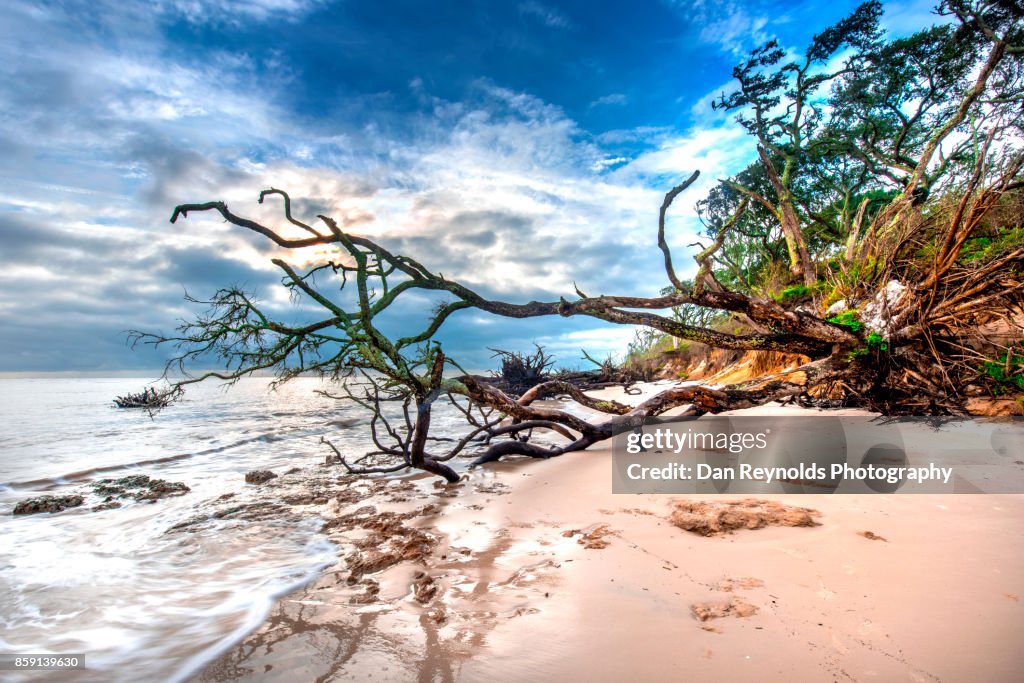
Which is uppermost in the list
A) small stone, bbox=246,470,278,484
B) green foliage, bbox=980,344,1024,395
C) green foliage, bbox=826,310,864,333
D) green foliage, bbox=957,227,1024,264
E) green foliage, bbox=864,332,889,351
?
green foliage, bbox=957,227,1024,264

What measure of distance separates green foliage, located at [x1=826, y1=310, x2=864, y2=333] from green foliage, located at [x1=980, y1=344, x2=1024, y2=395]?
1.34 meters

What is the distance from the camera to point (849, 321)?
6305mm

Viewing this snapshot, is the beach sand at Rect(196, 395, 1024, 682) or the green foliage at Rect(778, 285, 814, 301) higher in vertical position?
the green foliage at Rect(778, 285, 814, 301)

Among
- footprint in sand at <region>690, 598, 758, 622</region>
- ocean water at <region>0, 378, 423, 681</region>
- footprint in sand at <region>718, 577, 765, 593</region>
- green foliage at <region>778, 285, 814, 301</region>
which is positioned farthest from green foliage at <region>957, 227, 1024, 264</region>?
ocean water at <region>0, 378, 423, 681</region>

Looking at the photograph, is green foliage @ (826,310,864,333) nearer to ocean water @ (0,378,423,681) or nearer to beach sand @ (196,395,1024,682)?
beach sand @ (196,395,1024,682)

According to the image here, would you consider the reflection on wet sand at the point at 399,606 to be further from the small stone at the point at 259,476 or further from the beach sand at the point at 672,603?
the small stone at the point at 259,476

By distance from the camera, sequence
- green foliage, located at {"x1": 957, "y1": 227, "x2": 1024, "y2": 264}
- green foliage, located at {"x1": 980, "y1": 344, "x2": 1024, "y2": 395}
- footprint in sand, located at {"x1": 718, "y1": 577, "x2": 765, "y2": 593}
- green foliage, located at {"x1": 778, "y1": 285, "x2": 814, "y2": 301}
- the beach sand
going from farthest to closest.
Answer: green foliage, located at {"x1": 778, "y1": 285, "x2": 814, "y2": 301}, green foliage, located at {"x1": 957, "y1": 227, "x2": 1024, "y2": 264}, green foliage, located at {"x1": 980, "y1": 344, "x2": 1024, "y2": 395}, footprint in sand, located at {"x1": 718, "y1": 577, "x2": 765, "y2": 593}, the beach sand

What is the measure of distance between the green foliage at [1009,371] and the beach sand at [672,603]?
10.4 feet

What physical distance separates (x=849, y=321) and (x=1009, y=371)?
170 cm

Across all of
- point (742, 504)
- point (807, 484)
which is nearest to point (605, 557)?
point (742, 504)

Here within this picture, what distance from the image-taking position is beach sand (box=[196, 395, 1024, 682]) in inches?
63.4

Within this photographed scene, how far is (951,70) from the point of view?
1415cm

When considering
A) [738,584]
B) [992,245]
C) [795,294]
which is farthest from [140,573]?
[795,294]

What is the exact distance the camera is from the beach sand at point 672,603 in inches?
63.4
